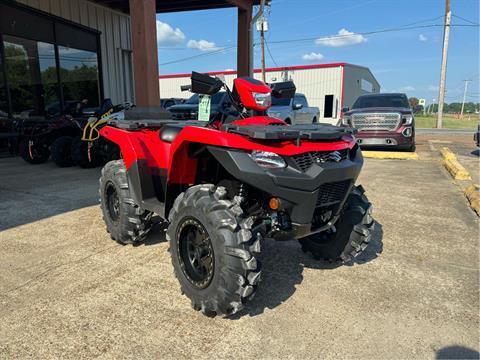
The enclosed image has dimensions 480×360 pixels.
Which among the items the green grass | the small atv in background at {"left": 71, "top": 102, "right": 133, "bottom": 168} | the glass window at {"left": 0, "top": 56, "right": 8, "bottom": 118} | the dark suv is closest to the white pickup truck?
the dark suv

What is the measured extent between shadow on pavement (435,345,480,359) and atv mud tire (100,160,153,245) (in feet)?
8.43

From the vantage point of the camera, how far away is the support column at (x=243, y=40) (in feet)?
37.6

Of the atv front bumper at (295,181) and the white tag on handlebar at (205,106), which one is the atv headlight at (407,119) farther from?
the white tag on handlebar at (205,106)

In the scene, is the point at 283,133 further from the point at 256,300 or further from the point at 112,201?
the point at 112,201

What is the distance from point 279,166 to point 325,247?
47.7 inches

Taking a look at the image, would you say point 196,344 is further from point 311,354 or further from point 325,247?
point 325,247

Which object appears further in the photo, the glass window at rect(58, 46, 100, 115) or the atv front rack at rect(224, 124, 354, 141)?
the glass window at rect(58, 46, 100, 115)

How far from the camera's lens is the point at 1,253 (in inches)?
139

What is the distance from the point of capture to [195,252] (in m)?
2.64

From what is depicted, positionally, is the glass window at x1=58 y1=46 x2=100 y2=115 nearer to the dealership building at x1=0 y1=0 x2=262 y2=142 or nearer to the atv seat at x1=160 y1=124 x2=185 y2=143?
the dealership building at x1=0 y1=0 x2=262 y2=142

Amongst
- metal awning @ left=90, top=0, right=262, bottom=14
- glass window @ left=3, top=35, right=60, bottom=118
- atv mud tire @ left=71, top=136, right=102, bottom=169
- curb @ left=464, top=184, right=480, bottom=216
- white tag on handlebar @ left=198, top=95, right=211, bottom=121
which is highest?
metal awning @ left=90, top=0, right=262, bottom=14

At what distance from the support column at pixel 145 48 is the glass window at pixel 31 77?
5230mm

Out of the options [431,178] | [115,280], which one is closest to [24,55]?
[115,280]

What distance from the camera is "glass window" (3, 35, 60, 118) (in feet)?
33.1
